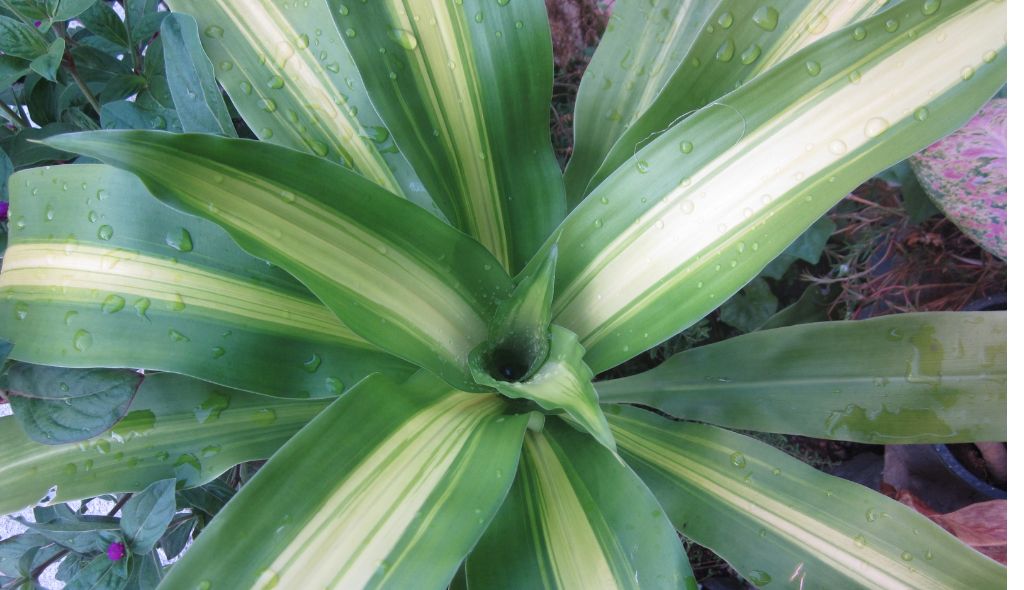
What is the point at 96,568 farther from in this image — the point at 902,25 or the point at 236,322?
the point at 902,25

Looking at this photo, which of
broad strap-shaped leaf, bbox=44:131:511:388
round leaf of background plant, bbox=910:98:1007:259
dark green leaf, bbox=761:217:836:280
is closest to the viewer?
broad strap-shaped leaf, bbox=44:131:511:388

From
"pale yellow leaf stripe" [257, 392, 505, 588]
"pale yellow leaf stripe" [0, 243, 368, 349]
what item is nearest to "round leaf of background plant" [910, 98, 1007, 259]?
"pale yellow leaf stripe" [257, 392, 505, 588]

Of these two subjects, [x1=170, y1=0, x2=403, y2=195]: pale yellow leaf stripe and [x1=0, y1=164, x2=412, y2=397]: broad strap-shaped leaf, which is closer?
[x1=0, y1=164, x2=412, y2=397]: broad strap-shaped leaf

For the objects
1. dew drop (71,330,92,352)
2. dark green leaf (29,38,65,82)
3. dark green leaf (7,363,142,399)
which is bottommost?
dark green leaf (7,363,142,399)

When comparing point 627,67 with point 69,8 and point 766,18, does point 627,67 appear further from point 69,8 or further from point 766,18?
point 69,8

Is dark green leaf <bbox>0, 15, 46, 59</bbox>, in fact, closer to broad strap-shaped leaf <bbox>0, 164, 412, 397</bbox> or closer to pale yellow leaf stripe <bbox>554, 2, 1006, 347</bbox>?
broad strap-shaped leaf <bbox>0, 164, 412, 397</bbox>

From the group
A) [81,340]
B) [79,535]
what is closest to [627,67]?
[81,340]

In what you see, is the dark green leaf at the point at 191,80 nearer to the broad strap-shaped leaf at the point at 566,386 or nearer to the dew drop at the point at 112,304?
the dew drop at the point at 112,304
